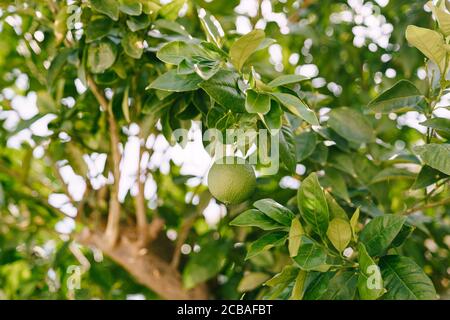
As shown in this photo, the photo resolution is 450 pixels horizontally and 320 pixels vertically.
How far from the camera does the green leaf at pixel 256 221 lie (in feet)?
2.67

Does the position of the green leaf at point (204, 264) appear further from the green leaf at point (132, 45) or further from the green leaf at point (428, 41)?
the green leaf at point (428, 41)

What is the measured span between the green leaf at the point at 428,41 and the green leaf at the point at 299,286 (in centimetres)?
37

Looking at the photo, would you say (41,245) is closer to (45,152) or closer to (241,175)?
(45,152)

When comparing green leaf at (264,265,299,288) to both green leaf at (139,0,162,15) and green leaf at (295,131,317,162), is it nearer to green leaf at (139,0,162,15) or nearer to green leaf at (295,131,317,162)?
green leaf at (295,131,317,162)

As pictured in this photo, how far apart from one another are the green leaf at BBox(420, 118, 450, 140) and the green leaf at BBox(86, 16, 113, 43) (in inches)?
22.1

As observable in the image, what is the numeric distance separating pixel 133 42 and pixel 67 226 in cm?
73

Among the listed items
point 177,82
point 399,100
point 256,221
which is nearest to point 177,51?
point 177,82

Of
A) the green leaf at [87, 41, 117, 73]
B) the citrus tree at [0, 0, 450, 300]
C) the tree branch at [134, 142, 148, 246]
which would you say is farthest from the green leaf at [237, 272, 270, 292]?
the green leaf at [87, 41, 117, 73]

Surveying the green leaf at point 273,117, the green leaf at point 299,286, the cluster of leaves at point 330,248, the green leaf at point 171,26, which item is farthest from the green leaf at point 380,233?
the green leaf at point 171,26

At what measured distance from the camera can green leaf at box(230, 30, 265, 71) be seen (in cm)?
79

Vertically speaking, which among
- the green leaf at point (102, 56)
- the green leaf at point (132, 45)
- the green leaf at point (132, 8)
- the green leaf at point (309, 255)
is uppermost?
the green leaf at point (132, 8)

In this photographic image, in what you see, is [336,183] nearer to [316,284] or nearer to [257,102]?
[316,284]

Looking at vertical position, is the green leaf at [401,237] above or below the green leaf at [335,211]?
below

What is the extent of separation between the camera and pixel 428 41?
32.6 inches
